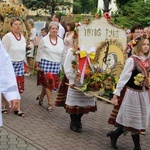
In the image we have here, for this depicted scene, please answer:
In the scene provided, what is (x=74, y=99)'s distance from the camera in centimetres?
624

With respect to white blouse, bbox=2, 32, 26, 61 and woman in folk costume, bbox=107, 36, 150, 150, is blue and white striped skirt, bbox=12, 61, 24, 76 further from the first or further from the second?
woman in folk costume, bbox=107, 36, 150, 150

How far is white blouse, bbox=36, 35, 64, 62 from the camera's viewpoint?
7.68m

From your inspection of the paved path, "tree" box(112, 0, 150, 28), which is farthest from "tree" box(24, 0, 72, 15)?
the paved path

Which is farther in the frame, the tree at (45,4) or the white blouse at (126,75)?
the tree at (45,4)

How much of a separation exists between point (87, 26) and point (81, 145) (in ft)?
5.66

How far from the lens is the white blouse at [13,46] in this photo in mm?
7270

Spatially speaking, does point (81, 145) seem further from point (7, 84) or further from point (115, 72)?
point (7, 84)

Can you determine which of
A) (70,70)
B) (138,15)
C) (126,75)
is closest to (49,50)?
(70,70)

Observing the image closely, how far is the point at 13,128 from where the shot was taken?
253 inches

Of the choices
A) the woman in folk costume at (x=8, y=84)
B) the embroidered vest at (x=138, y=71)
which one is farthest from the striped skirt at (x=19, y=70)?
the woman in folk costume at (x=8, y=84)

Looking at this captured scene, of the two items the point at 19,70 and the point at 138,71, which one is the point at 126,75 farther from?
the point at 19,70

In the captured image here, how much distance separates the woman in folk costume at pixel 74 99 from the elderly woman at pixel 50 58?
155 cm

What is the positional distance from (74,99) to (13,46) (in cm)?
176

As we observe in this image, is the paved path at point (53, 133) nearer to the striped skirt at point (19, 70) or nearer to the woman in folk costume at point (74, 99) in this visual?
the woman in folk costume at point (74, 99)
